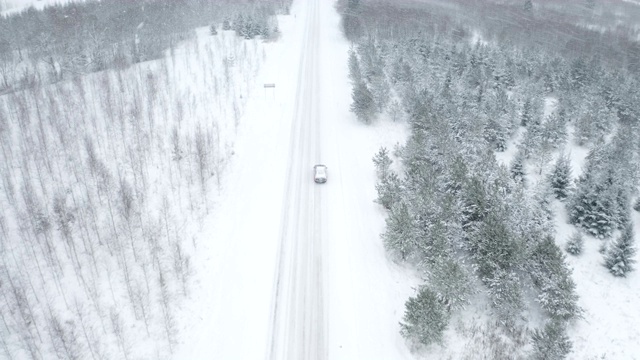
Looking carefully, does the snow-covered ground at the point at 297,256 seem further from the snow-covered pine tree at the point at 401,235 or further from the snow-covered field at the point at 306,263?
the snow-covered pine tree at the point at 401,235

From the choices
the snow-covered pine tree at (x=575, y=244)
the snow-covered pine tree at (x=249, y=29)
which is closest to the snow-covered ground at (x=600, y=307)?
the snow-covered pine tree at (x=575, y=244)

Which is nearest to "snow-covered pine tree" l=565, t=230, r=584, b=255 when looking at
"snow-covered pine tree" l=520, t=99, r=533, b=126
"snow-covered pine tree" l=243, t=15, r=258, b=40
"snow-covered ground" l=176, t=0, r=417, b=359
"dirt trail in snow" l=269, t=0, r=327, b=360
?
"snow-covered ground" l=176, t=0, r=417, b=359

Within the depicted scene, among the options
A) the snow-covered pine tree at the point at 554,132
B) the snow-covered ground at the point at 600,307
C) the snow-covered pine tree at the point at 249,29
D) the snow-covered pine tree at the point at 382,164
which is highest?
the snow-covered pine tree at the point at 249,29

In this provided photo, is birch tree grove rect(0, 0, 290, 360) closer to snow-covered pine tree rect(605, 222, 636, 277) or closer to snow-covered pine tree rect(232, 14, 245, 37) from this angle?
snow-covered pine tree rect(232, 14, 245, 37)

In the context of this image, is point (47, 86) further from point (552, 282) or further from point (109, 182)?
point (552, 282)

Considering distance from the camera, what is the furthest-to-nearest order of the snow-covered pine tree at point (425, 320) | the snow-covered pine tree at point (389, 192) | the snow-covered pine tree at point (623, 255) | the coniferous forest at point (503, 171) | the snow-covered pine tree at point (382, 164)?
the snow-covered pine tree at point (382, 164) → the snow-covered pine tree at point (389, 192) → the snow-covered pine tree at point (623, 255) → the coniferous forest at point (503, 171) → the snow-covered pine tree at point (425, 320)
